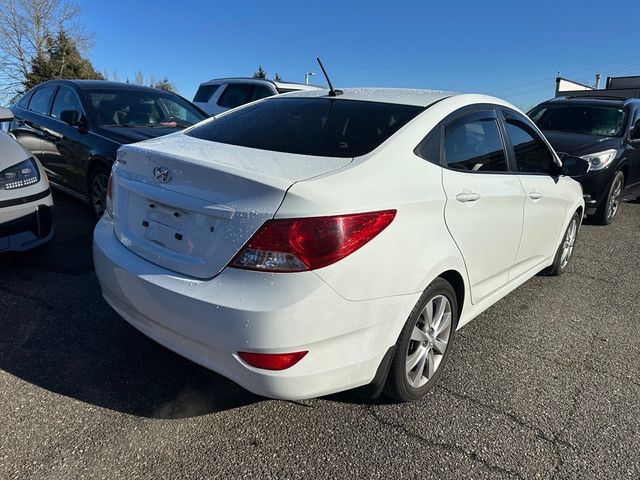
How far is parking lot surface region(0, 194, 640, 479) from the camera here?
215cm

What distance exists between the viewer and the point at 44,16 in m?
35.6

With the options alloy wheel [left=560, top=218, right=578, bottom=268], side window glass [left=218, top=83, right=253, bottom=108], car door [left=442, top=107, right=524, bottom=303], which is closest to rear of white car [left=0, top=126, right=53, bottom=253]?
car door [left=442, top=107, right=524, bottom=303]

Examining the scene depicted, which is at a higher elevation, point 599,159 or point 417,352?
point 599,159

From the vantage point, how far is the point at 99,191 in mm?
5027

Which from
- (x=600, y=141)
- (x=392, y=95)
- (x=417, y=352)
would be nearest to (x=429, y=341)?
(x=417, y=352)

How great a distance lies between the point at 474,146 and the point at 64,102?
4.92m

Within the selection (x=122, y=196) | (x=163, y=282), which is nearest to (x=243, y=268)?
(x=163, y=282)

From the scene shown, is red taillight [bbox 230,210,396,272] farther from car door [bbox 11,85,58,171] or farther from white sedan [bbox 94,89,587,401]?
car door [bbox 11,85,58,171]

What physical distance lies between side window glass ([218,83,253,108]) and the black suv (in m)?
5.52

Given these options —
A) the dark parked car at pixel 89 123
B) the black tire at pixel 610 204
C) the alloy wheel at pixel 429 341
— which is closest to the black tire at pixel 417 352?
the alloy wheel at pixel 429 341

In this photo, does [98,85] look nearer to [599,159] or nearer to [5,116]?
[5,116]

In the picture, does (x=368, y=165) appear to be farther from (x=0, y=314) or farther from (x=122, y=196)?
(x=0, y=314)

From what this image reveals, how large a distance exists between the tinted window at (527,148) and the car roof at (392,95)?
653mm

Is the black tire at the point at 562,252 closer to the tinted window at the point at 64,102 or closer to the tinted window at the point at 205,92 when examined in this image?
the tinted window at the point at 64,102
